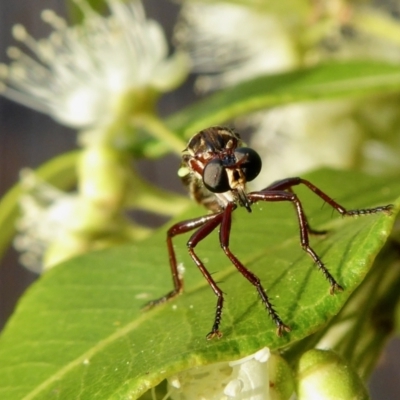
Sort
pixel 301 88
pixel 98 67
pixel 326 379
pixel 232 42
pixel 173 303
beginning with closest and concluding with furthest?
pixel 326 379 → pixel 173 303 → pixel 301 88 → pixel 98 67 → pixel 232 42

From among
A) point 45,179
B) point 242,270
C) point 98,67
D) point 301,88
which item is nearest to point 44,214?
point 45,179

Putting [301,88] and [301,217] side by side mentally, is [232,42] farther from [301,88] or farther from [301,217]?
[301,217]

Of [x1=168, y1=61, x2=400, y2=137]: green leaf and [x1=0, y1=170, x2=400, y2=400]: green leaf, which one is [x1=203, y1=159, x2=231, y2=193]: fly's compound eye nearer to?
[x1=0, y1=170, x2=400, y2=400]: green leaf

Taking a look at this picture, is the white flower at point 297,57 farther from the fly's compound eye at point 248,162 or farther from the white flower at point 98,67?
the fly's compound eye at point 248,162

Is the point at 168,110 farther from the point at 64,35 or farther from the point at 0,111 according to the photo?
the point at 64,35

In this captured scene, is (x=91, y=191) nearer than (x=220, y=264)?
No

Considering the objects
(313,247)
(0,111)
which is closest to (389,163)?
(313,247)

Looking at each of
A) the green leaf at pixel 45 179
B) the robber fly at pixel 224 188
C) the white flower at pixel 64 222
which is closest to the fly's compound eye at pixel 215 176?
the robber fly at pixel 224 188
